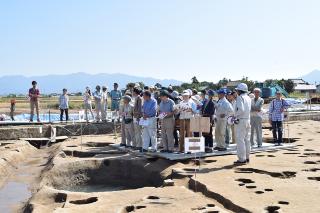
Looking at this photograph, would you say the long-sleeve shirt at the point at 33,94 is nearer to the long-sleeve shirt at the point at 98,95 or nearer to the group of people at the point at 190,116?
the long-sleeve shirt at the point at 98,95

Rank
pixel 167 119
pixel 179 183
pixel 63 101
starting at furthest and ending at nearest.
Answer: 1. pixel 63 101
2. pixel 167 119
3. pixel 179 183

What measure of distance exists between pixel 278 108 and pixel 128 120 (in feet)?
15.9

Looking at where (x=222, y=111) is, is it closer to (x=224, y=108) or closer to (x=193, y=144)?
(x=224, y=108)

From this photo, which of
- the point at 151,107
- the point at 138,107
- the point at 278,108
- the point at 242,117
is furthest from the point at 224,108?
the point at 138,107

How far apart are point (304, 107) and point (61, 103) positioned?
19.2 metres

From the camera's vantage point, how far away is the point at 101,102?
21.6 meters

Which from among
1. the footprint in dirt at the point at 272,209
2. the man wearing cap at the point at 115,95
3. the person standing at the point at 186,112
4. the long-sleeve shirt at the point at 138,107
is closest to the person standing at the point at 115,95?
the man wearing cap at the point at 115,95

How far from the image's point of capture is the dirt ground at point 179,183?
8.32 m

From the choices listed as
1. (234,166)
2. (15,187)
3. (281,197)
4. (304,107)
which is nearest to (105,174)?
(15,187)

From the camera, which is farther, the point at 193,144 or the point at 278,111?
the point at 278,111

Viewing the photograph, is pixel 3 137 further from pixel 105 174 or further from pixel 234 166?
pixel 234 166

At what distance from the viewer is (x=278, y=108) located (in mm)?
14461

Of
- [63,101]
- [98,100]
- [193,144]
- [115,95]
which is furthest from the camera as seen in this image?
[63,101]

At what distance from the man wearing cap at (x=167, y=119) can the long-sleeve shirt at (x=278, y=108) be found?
11.7 feet
